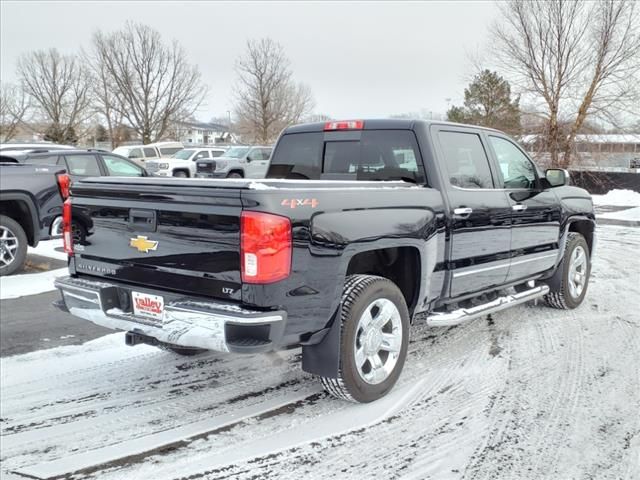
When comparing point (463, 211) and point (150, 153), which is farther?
point (150, 153)

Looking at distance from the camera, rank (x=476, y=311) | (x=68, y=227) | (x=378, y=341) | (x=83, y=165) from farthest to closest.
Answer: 1. (x=83, y=165)
2. (x=476, y=311)
3. (x=68, y=227)
4. (x=378, y=341)

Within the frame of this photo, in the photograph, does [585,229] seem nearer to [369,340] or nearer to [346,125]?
[346,125]

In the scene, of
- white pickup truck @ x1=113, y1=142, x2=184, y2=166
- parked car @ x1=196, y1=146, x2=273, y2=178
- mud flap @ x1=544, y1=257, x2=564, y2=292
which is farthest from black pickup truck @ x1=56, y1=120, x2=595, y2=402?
white pickup truck @ x1=113, y1=142, x2=184, y2=166

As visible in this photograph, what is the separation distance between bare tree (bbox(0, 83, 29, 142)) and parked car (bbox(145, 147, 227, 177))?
83.5 ft

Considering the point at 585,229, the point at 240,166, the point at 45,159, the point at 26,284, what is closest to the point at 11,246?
the point at 26,284

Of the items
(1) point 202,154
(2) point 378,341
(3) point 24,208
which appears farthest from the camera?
(1) point 202,154

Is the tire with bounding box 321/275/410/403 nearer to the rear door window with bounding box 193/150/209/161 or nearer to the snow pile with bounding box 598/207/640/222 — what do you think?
the snow pile with bounding box 598/207/640/222

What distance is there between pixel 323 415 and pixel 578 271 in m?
3.94

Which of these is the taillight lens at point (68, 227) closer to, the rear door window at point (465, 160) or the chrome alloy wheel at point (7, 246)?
the rear door window at point (465, 160)

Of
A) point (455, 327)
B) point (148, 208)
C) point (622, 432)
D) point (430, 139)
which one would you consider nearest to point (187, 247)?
point (148, 208)

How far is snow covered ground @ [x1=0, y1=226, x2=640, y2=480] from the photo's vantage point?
3039mm

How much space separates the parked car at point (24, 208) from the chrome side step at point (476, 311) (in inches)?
218

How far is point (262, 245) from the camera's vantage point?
3.00m

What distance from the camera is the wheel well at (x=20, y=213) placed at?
7.84m
